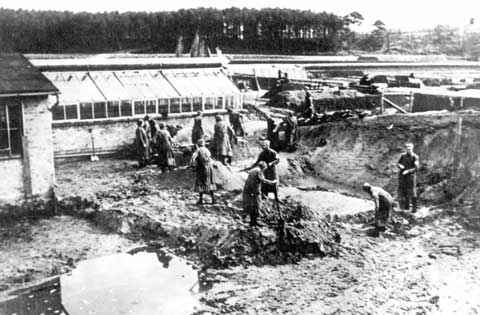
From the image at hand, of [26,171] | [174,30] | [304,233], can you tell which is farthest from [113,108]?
[174,30]

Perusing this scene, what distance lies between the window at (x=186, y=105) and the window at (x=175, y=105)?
274mm

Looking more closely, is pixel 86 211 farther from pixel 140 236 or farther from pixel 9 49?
pixel 9 49

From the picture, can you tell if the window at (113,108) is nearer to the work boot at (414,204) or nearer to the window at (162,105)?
the window at (162,105)

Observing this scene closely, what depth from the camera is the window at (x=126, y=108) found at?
2181 centimetres

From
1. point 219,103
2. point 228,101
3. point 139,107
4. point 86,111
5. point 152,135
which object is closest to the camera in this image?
point 152,135

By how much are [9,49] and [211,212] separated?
1912 inches

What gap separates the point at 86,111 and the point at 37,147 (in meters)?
7.02

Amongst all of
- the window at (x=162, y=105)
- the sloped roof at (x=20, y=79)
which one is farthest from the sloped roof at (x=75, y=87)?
the sloped roof at (x=20, y=79)

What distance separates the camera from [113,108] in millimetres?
21609

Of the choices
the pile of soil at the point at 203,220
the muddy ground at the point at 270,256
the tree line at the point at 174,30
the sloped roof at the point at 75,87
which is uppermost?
the tree line at the point at 174,30

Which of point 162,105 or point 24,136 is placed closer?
point 24,136

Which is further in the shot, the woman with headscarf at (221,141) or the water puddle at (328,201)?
the woman with headscarf at (221,141)

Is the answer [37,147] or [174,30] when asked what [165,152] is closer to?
[37,147]

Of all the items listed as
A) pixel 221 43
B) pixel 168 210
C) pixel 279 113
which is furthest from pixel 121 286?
pixel 221 43
